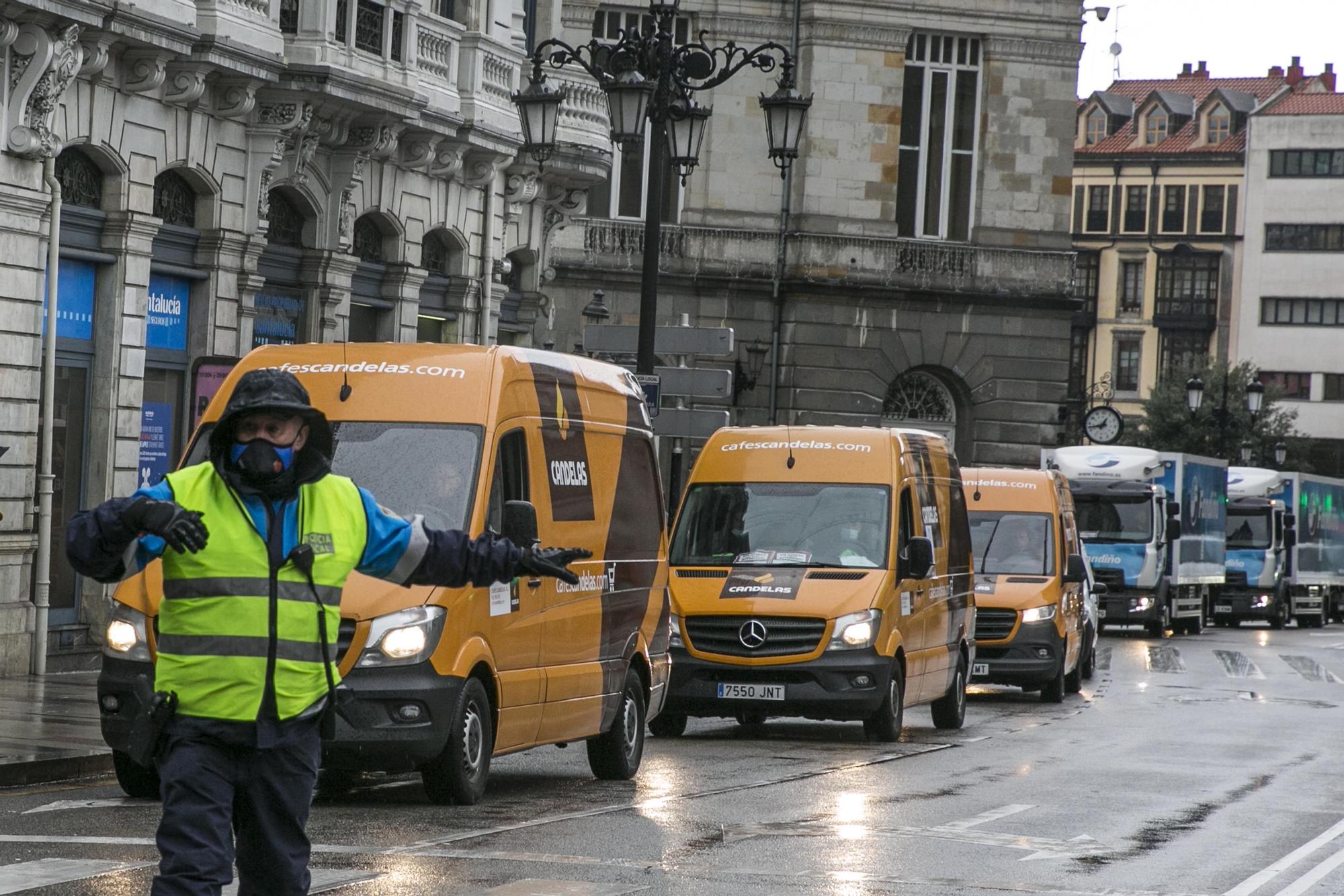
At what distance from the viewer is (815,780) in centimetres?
1377

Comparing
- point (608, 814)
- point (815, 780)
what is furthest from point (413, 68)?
point (608, 814)

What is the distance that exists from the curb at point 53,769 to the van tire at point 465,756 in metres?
2.28

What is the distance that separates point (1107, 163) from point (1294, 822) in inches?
3703

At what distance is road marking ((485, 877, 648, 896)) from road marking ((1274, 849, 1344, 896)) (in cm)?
276

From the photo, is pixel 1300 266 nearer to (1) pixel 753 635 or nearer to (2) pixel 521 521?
(1) pixel 753 635

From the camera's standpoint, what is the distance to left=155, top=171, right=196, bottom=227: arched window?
21531mm

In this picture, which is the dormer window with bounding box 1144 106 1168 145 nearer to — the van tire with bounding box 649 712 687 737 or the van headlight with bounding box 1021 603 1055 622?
the van headlight with bounding box 1021 603 1055 622

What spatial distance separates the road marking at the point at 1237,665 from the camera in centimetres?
2841

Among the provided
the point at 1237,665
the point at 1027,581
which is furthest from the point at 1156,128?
the point at 1027,581

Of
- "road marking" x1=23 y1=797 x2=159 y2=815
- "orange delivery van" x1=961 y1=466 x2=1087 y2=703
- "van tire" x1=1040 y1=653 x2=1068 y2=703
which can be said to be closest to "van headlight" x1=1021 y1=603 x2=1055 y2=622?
"orange delivery van" x1=961 y1=466 x2=1087 y2=703

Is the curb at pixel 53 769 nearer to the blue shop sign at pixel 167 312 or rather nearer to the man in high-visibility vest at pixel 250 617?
the man in high-visibility vest at pixel 250 617

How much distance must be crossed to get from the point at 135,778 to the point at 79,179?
9.87 meters

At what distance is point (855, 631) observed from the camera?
16.5 meters

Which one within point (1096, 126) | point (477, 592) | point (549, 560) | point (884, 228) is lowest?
point (477, 592)
